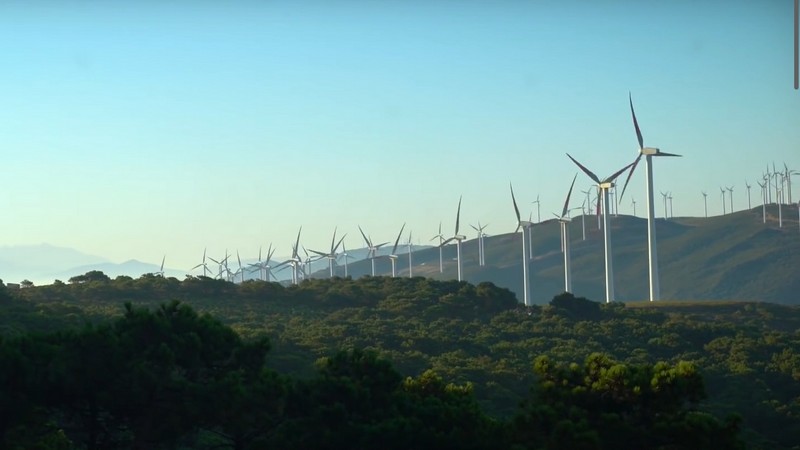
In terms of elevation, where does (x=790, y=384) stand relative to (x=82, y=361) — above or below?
below

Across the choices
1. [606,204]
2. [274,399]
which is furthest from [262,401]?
[606,204]

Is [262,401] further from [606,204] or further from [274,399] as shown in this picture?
[606,204]

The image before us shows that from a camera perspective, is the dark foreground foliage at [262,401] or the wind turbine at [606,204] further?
the wind turbine at [606,204]

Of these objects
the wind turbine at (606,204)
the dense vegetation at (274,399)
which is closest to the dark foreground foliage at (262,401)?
the dense vegetation at (274,399)

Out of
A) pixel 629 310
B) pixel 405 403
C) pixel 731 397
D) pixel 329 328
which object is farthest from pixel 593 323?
pixel 405 403

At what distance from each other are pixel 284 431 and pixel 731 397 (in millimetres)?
44866

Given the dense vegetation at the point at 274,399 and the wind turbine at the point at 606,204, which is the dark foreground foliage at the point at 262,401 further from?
the wind turbine at the point at 606,204

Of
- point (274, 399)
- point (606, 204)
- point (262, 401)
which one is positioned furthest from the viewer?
point (606, 204)

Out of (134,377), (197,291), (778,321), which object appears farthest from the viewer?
(778,321)

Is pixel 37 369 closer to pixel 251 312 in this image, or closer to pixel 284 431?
pixel 284 431

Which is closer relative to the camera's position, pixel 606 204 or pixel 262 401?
pixel 262 401

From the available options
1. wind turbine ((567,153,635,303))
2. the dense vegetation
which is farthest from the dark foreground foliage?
wind turbine ((567,153,635,303))

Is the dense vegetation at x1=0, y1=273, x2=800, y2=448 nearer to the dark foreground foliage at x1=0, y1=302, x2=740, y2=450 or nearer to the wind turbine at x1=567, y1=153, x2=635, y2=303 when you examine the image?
the dark foreground foliage at x1=0, y1=302, x2=740, y2=450

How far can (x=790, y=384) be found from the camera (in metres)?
86.3
